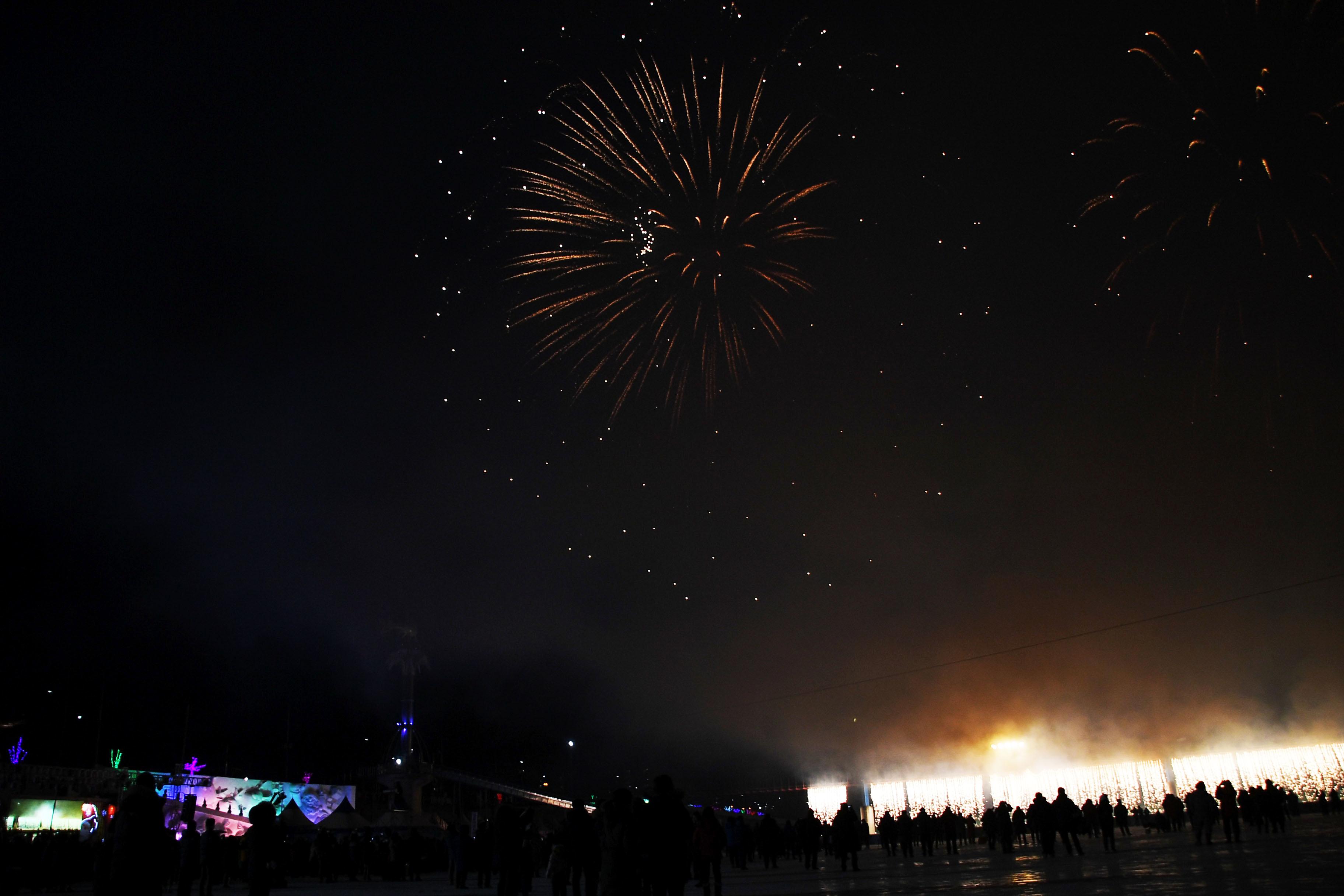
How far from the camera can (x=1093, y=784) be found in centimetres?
5378

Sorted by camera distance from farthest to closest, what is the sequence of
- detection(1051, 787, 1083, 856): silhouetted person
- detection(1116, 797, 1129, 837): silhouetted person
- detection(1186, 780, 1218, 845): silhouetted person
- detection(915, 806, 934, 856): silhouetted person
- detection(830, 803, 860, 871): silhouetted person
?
detection(1116, 797, 1129, 837): silhouetted person, detection(915, 806, 934, 856): silhouetted person, detection(830, 803, 860, 871): silhouetted person, detection(1186, 780, 1218, 845): silhouetted person, detection(1051, 787, 1083, 856): silhouetted person

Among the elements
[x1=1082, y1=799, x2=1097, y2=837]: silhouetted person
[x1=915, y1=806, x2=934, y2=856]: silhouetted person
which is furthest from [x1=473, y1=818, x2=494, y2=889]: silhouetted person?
[x1=1082, y1=799, x2=1097, y2=837]: silhouetted person

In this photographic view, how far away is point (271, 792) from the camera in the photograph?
161ft

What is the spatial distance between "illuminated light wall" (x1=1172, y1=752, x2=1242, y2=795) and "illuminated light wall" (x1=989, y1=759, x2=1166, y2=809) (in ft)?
2.75

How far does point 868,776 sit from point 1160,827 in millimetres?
32641

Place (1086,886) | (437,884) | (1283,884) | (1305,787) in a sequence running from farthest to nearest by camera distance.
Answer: (1305,787) → (437,884) → (1086,886) → (1283,884)

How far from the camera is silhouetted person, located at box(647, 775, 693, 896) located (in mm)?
8383

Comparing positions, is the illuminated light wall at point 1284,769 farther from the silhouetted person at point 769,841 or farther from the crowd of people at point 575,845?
the silhouetted person at point 769,841

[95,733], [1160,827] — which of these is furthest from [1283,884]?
[95,733]

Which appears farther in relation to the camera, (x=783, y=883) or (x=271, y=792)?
(x=271, y=792)

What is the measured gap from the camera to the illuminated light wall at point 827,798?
65188 mm

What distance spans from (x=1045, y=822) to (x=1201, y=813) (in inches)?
131

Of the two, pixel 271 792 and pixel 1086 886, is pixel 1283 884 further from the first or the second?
pixel 271 792

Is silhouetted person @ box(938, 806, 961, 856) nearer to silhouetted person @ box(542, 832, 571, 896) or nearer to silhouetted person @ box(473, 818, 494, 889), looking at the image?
silhouetted person @ box(473, 818, 494, 889)
